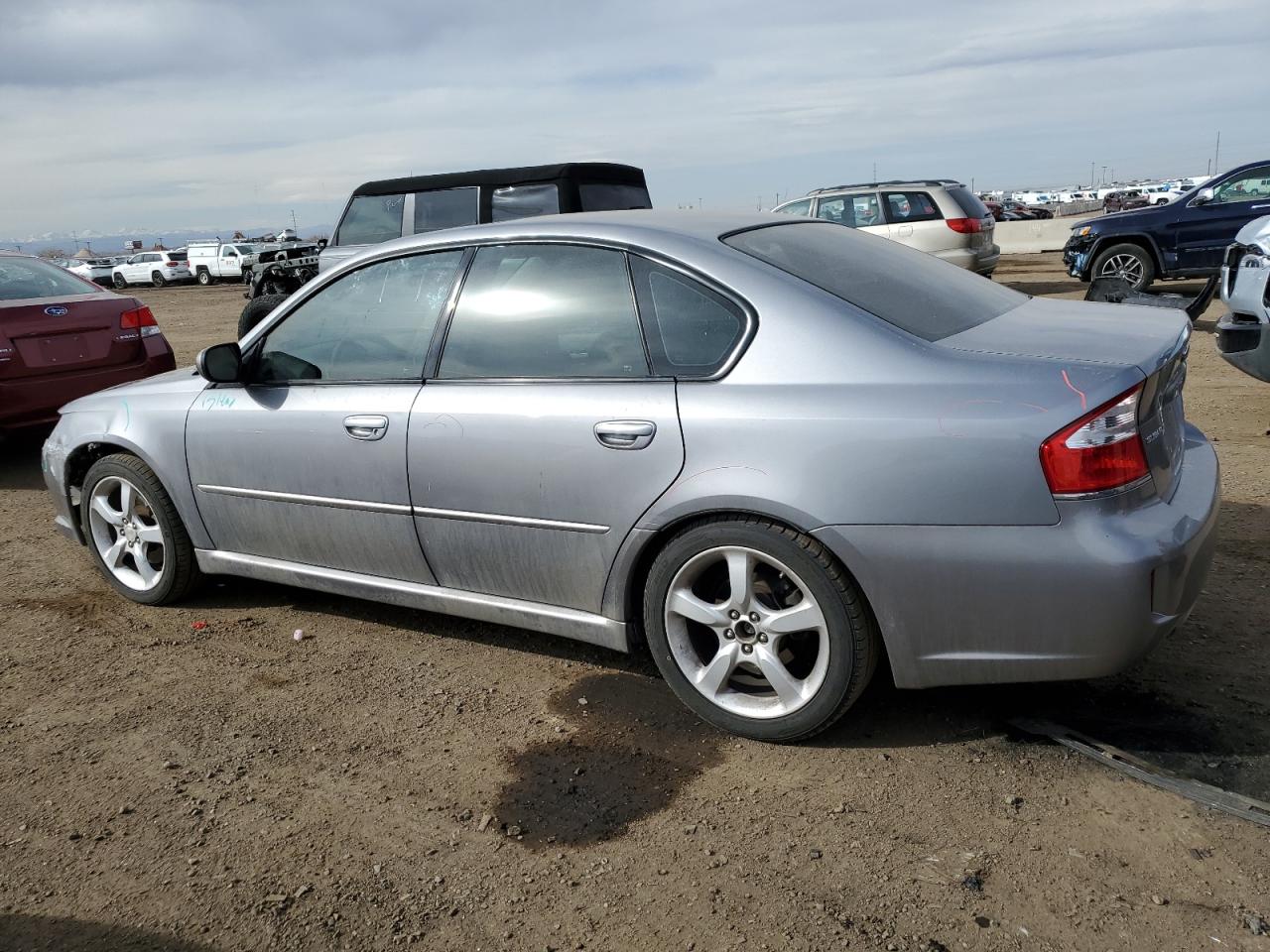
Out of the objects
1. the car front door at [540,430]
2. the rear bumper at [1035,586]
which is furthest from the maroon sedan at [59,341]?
the rear bumper at [1035,586]

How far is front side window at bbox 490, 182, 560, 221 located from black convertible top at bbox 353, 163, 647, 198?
7 centimetres

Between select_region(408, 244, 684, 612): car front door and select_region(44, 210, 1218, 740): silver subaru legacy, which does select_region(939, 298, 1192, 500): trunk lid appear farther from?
select_region(408, 244, 684, 612): car front door

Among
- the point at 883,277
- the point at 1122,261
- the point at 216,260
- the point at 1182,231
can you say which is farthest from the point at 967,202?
the point at 216,260

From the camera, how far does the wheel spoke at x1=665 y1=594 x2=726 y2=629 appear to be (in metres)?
3.27

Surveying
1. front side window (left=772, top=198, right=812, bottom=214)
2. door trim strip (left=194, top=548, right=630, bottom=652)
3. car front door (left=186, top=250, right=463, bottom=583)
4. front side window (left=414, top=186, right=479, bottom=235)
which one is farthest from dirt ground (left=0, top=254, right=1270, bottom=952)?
front side window (left=772, top=198, right=812, bottom=214)

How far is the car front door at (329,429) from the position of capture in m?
3.88

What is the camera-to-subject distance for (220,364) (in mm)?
4207

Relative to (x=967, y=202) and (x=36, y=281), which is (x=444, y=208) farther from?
(x=967, y=202)

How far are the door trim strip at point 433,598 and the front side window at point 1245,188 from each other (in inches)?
518

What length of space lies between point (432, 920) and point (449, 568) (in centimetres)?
145

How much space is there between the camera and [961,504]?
286 cm

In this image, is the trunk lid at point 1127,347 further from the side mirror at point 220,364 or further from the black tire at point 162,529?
the black tire at point 162,529

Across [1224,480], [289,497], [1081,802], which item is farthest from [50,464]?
[1224,480]

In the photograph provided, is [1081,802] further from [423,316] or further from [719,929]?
[423,316]
